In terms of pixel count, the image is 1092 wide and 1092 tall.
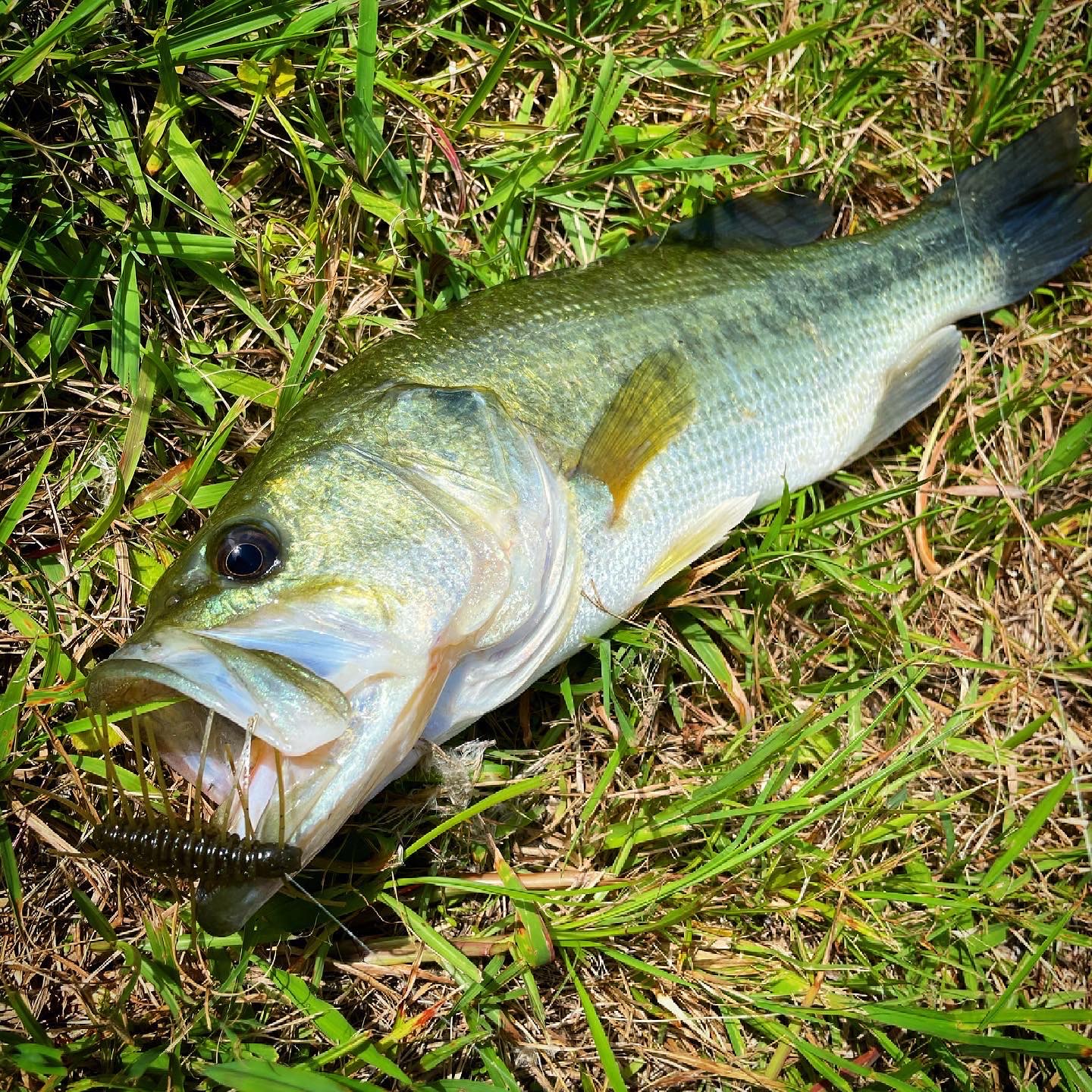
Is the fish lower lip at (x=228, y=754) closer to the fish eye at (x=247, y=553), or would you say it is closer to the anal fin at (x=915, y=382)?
the fish eye at (x=247, y=553)

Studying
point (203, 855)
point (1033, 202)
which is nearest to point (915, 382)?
point (1033, 202)

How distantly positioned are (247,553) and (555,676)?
106 centimetres

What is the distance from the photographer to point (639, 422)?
7.61ft

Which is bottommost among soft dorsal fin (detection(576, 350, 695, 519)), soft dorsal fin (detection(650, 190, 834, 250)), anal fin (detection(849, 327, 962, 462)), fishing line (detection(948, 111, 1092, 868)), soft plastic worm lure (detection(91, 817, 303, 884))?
fishing line (detection(948, 111, 1092, 868))

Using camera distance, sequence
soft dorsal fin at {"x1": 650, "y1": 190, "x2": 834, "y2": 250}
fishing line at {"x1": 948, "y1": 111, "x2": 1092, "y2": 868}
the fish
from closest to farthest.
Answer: the fish → soft dorsal fin at {"x1": 650, "y1": 190, "x2": 834, "y2": 250} → fishing line at {"x1": 948, "y1": 111, "x2": 1092, "y2": 868}

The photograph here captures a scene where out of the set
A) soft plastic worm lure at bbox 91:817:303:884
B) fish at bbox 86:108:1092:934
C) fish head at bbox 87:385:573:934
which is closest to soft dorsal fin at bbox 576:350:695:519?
fish at bbox 86:108:1092:934

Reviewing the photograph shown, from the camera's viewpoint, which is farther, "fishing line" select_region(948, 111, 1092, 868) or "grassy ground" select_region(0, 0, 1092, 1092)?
"fishing line" select_region(948, 111, 1092, 868)

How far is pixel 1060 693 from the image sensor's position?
A: 3.02 metres

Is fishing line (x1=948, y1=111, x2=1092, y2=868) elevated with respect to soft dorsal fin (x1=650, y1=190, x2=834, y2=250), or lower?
lower

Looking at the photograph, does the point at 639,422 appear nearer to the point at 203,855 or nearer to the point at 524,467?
the point at 524,467

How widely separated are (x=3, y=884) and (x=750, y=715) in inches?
86.9

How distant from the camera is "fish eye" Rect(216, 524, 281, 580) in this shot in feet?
6.11

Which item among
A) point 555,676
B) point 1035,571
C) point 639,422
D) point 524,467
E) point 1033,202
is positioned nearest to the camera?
point 524,467

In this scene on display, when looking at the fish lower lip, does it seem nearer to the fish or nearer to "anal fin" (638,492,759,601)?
the fish
